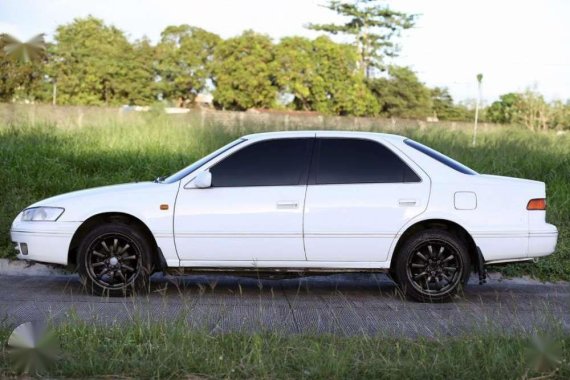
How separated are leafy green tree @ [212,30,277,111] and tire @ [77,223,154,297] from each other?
2151 inches

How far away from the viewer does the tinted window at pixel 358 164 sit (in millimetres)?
6781

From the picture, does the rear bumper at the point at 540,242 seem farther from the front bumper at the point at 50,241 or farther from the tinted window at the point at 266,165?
the front bumper at the point at 50,241

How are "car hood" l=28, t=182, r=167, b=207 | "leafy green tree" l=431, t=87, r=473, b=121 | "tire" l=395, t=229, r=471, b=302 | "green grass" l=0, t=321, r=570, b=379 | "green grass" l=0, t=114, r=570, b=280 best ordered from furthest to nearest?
"leafy green tree" l=431, t=87, r=473, b=121, "green grass" l=0, t=114, r=570, b=280, "car hood" l=28, t=182, r=167, b=207, "tire" l=395, t=229, r=471, b=302, "green grass" l=0, t=321, r=570, b=379

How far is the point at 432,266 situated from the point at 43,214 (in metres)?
3.80

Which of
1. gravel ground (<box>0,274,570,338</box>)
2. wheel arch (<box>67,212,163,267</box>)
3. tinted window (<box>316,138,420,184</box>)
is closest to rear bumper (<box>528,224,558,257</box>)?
gravel ground (<box>0,274,570,338</box>)

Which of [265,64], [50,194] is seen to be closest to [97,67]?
[265,64]

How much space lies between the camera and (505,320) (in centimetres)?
556

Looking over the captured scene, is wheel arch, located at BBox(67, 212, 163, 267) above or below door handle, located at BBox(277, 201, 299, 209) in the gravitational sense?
below

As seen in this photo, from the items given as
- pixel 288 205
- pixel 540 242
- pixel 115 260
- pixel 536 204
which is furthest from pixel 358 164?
pixel 115 260

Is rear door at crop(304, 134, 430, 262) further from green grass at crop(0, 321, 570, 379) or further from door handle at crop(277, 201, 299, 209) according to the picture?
green grass at crop(0, 321, 570, 379)

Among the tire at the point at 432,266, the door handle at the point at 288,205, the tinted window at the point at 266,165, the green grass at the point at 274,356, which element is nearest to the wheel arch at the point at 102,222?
the tinted window at the point at 266,165

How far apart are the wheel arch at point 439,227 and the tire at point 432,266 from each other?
0.06m

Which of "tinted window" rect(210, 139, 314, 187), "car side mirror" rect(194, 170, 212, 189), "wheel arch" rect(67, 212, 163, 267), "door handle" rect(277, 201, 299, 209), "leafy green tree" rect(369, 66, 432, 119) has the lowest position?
"wheel arch" rect(67, 212, 163, 267)

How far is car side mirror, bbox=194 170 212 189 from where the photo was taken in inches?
261
